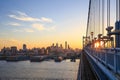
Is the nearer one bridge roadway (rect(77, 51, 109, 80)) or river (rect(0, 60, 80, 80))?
bridge roadway (rect(77, 51, 109, 80))

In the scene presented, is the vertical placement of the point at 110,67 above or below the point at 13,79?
above

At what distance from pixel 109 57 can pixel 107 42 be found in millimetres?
5344

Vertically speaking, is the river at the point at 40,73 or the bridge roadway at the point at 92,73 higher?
the bridge roadway at the point at 92,73

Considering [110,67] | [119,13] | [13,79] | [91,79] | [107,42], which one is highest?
[119,13]

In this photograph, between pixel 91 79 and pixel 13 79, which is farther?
pixel 13 79

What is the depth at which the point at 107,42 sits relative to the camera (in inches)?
498

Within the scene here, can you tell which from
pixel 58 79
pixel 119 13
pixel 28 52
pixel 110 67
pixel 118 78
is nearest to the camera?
pixel 118 78

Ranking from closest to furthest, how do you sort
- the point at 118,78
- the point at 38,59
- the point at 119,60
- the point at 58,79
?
the point at 118,78
the point at 119,60
the point at 58,79
the point at 38,59

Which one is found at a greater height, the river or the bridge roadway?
the bridge roadway

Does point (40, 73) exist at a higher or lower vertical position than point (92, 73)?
lower

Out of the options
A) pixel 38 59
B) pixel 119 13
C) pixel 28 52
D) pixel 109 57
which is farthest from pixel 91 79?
pixel 28 52

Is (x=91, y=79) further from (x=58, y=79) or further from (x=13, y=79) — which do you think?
(x=13, y=79)

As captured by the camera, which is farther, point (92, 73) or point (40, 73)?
point (40, 73)

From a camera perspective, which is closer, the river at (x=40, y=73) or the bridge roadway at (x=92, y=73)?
the bridge roadway at (x=92, y=73)
